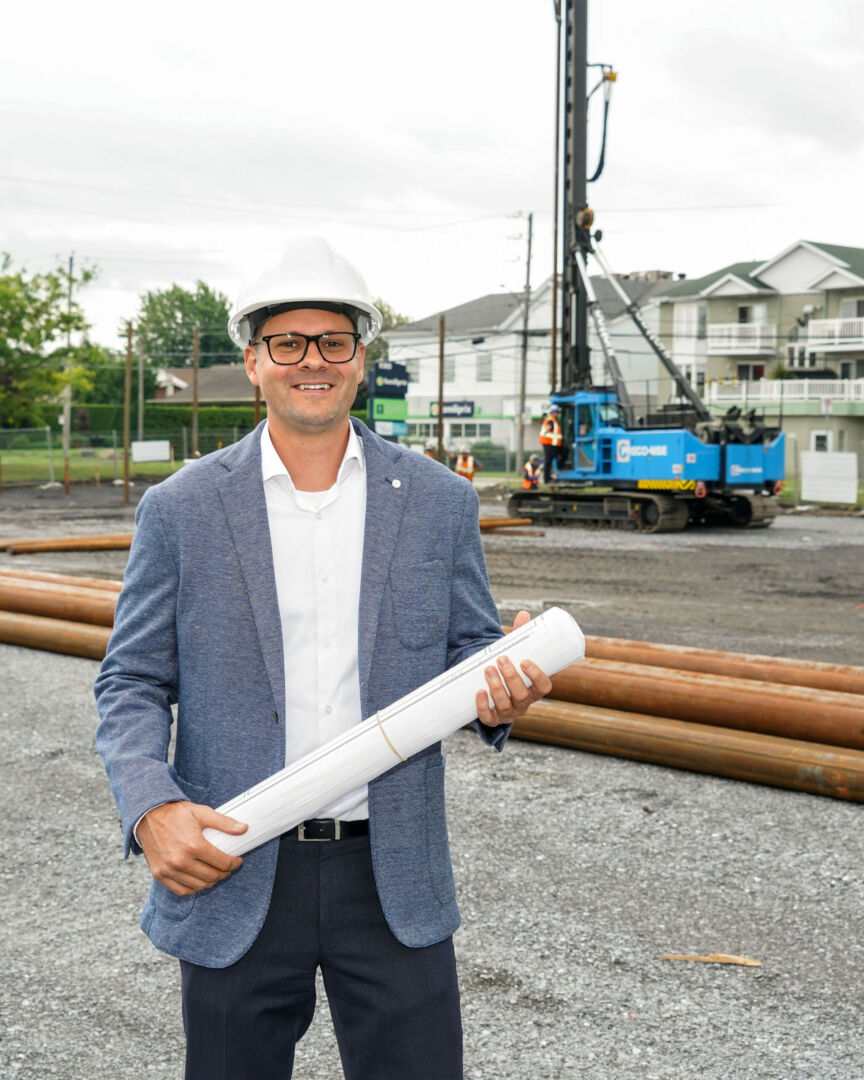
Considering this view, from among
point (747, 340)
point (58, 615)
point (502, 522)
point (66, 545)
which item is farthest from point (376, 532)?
point (747, 340)

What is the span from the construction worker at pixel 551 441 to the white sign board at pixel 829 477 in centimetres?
947

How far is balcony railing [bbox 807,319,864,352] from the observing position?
5706 cm

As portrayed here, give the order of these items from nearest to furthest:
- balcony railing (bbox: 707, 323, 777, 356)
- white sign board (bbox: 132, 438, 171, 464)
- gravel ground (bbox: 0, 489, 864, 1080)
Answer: gravel ground (bbox: 0, 489, 864, 1080), white sign board (bbox: 132, 438, 171, 464), balcony railing (bbox: 707, 323, 777, 356)

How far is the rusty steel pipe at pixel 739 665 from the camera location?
6.69 m

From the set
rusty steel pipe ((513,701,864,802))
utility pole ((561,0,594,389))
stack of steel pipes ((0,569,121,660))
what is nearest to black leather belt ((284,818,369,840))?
rusty steel pipe ((513,701,864,802))

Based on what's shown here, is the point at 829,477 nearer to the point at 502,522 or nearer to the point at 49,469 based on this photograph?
the point at 502,522

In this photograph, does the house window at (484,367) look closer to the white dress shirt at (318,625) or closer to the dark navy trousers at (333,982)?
the white dress shirt at (318,625)

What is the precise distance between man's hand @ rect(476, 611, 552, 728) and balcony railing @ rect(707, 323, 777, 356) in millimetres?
60941

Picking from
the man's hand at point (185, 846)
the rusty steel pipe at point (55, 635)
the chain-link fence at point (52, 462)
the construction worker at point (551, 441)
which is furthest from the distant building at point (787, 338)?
the man's hand at point (185, 846)

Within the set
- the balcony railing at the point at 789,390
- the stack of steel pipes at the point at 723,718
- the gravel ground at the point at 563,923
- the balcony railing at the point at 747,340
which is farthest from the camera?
the balcony railing at the point at 747,340

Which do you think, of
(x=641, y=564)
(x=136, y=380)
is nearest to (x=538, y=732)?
(x=641, y=564)

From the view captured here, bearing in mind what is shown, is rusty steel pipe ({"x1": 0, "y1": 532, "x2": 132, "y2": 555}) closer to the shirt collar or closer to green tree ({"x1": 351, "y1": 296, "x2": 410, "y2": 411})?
the shirt collar

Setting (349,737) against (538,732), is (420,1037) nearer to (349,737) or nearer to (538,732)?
(349,737)

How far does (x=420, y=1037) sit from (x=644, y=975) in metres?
1.96
